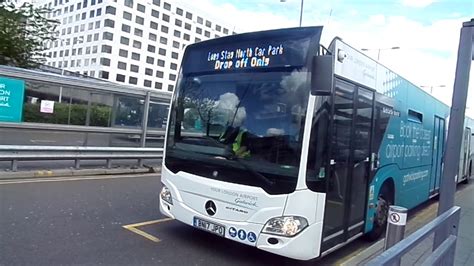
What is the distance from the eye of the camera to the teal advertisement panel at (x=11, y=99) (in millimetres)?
8852

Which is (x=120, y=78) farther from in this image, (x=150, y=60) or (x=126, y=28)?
(x=126, y=28)

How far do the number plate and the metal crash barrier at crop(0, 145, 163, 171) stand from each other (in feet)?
17.8

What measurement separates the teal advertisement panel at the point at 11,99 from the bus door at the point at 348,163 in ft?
26.3

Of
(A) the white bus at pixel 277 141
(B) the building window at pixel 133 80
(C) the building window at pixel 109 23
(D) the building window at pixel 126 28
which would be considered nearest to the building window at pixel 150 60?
(B) the building window at pixel 133 80

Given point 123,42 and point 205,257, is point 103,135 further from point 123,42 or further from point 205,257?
point 123,42

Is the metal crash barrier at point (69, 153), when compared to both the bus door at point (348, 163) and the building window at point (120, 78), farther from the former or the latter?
the building window at point (120, 78)

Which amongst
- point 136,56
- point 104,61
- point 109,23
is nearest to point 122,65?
point 104,61

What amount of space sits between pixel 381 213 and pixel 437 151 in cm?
388

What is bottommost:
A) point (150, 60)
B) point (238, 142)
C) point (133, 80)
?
point (238, 142)

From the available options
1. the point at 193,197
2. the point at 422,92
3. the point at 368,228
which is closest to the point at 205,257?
the point at 193,197

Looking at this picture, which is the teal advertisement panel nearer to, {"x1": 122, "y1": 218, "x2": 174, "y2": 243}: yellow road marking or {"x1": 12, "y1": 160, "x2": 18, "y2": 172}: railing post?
{"x1": 12, "y1": 160, "x2": 18, "y2": 172}: railing post

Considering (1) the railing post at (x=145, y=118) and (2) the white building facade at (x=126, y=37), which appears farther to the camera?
(2) the white building facade at (x=126, y=37)

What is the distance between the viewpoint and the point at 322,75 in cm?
362

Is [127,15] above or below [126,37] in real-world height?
above
